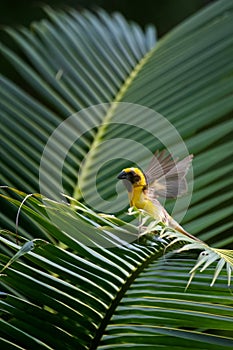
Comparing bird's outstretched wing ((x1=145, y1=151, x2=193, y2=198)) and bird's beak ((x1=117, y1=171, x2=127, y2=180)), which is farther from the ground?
bird's beak ((x1=117, y1=171, x2=127, y2=180))

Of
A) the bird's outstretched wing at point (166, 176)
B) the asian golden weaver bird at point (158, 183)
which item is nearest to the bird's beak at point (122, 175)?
the asian golden weaver bird at point (158, 183)

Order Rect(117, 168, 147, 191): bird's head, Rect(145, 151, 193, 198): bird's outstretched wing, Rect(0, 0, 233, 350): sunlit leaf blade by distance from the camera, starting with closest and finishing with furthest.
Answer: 1. Rect(0, 0, 233, 350): sunlit leaf blade
2. Rect(145, 151, 193, 198): bird's outstretched wing
3. Rect(117, 168, 147, 191): bird's head

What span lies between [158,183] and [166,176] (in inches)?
3.0

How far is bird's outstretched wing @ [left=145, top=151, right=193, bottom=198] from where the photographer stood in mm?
1027

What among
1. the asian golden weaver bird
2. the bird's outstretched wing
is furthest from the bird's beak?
the bird's outstretched wing

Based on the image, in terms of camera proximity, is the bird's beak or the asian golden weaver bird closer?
the asian golden weaver bird

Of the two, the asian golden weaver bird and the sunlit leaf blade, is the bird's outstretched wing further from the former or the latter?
the sunlit leaf blade

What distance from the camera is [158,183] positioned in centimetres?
114

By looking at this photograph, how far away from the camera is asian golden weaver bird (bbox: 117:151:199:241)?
3.40 ft

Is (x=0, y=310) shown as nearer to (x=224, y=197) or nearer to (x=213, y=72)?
(x=224, y=197)

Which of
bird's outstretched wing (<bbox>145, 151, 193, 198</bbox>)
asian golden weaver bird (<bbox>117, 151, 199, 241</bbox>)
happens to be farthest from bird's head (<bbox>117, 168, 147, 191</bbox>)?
bird's outstretched wing (<bbox>145, 151, 193, 198</bbox>)

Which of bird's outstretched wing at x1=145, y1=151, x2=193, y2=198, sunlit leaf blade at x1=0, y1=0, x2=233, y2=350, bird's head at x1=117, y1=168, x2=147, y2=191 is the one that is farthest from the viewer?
bird's head at x1=117, y1=168, x2=147, y2=191

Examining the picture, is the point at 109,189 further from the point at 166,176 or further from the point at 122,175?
the point at 166,176

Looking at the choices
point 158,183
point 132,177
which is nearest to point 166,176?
point 158,183
